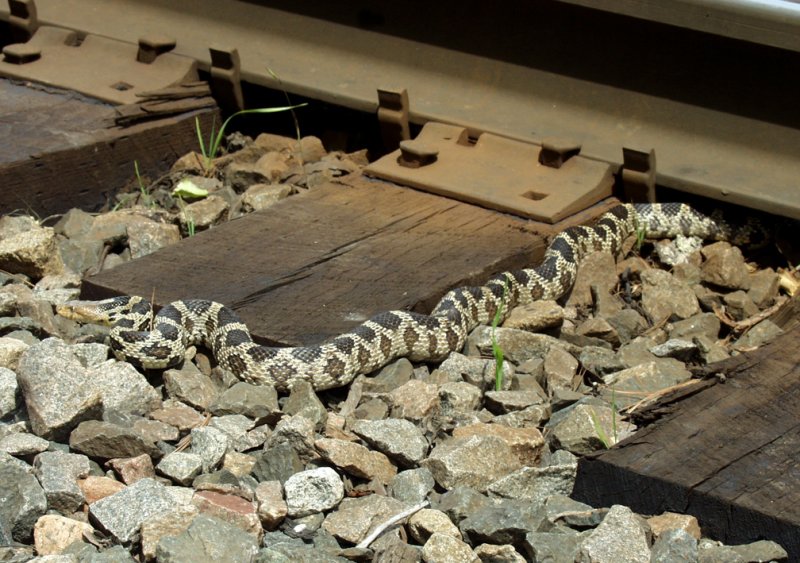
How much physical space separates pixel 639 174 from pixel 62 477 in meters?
4.33

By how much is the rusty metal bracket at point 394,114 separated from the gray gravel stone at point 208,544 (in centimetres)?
442

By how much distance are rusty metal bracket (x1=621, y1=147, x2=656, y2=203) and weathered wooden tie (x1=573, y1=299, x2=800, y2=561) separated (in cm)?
253

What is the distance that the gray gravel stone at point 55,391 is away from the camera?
543cm

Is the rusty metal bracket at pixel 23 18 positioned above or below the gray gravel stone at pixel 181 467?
above

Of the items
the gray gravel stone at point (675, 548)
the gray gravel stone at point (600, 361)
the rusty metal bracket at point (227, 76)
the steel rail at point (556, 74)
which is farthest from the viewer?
the rusty metal bracket at point (227, 76)

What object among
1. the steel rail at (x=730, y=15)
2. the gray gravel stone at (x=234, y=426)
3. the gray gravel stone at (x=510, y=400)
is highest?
the steel rail at (x=730, y=15)

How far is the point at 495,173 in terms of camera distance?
8219mm

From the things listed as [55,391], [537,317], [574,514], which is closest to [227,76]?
[537,317]

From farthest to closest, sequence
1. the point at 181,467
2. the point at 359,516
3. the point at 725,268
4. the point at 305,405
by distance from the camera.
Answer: the point at 725,268 → the point at 305,405 → the point at 181,467 → the point at 359,516

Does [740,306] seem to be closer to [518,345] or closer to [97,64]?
[518,345]

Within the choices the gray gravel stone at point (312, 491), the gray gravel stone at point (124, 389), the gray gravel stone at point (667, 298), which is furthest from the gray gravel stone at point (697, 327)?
the gray gravel stone at point (124, 389)

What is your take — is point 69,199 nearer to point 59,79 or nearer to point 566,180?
point 59,79

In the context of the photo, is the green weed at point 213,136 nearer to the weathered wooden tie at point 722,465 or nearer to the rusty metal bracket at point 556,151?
the rusty metal bracket at point 556,151

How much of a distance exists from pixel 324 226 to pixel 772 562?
3.77m
